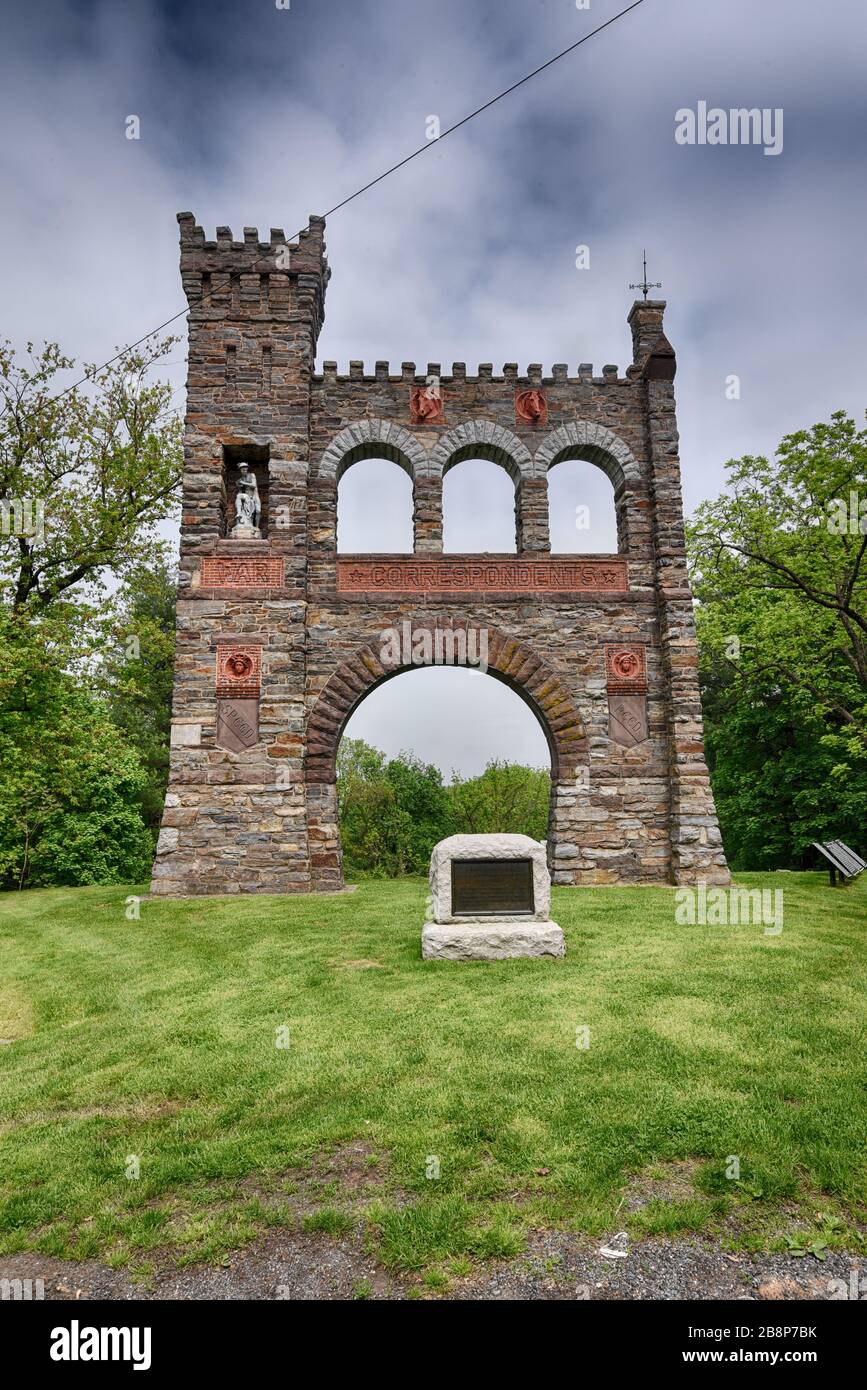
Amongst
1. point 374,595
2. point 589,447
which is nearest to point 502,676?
point 374,595

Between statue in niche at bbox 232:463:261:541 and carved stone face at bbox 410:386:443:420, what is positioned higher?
carved stone face at bbox 410:386:443:420

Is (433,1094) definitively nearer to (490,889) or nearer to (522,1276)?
(522,1276)

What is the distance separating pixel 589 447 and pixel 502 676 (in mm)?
4750

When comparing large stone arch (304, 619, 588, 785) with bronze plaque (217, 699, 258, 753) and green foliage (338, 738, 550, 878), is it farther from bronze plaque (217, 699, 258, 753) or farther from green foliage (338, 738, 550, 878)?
green foliage (338, 738, 550, 878)

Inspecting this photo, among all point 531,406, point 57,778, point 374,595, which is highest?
point 531,406

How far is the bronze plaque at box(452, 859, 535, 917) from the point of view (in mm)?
7289

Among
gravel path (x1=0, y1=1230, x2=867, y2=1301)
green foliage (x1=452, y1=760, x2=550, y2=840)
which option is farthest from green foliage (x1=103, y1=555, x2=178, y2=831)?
gravel path (x1=0, y1=1230, x2=867, y2=1301)

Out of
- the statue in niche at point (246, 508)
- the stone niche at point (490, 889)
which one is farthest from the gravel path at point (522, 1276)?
the statue in niche at point (246, 508)

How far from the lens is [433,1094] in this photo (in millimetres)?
4133

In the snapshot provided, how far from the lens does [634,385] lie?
44.5ft

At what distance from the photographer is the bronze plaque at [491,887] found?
23.9 feet

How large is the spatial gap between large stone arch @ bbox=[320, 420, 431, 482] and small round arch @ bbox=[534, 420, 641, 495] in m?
2.18

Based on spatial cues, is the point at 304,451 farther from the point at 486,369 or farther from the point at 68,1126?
the point at 68,1126
